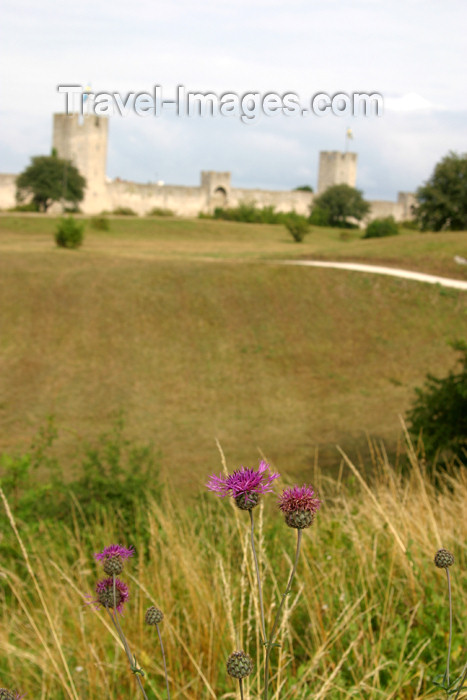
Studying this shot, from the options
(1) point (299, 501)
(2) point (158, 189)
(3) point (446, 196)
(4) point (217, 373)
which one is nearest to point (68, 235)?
(4) point (217, 373)

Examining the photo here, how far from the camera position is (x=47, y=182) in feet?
A: 129

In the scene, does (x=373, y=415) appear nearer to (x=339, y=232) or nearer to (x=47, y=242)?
(x=47, y=242)

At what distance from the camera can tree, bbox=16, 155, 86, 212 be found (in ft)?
129

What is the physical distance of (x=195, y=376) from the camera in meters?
13.5

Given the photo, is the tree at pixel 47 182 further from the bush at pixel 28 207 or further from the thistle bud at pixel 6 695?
the thistle bud at pixel 6 695

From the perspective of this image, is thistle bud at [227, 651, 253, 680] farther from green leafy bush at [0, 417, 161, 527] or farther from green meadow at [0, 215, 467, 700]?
green leafy bush at [0, 417, 161, 527]

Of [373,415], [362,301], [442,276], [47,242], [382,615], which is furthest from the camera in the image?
[47,242]

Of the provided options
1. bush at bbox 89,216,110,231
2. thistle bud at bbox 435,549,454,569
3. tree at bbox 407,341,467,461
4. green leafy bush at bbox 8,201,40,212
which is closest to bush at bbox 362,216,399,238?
bush at bbox 89,216,110,231

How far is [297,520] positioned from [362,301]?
52.7ft

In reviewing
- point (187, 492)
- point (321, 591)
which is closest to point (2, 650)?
point (321, 591)

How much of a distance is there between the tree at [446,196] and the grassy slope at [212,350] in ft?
47.7

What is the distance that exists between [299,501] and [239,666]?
9.6 inches

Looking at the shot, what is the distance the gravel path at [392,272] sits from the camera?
1764 centimetres

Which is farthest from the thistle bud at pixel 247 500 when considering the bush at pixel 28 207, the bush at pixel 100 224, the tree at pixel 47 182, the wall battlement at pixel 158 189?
the wall battlement at pixel 158 189
